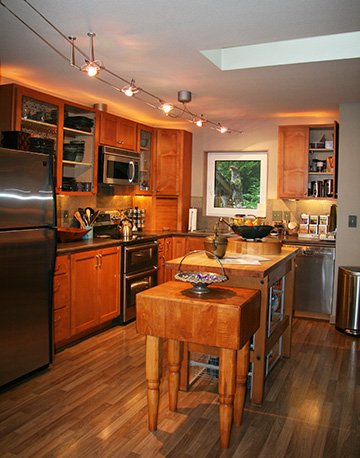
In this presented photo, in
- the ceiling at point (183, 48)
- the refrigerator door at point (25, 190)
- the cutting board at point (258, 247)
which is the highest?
the ceiling at point (183, 48)

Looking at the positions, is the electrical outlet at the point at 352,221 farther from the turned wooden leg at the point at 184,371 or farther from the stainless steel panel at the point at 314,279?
the turned wooden leg at the point at 184,371

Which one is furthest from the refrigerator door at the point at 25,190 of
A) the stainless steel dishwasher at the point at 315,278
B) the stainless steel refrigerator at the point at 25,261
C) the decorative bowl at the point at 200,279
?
the stainless steel dishwasher at the point at 315,278

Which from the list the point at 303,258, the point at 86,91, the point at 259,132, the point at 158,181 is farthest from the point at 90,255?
the point at 259,132

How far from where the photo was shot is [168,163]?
629 centimetres

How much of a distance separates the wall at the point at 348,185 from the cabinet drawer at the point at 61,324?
3.19 m

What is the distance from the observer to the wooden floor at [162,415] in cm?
254

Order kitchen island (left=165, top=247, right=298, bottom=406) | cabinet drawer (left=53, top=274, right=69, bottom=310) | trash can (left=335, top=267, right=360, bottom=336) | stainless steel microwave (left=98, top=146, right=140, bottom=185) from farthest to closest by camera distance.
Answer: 1. stainless steel microwave (left=98, top=146, right=140, bottom=185)
2. trash can (left=335, top=267, right=360, bottom=336)
3. cabinet drawer (left=53, top=274, right=69, bottom=310)
4. kitchen island (left=165, top=247, right=298, bottom=406)

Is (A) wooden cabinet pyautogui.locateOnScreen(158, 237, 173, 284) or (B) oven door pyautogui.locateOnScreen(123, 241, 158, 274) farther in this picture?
(A) wooden cabinet pyautogui.locateOnScreen(158, 237, 173, 284)

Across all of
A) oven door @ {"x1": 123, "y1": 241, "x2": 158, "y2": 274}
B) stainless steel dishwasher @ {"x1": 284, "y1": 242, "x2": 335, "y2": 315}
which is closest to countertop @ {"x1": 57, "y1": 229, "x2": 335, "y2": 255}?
stainless steel dishwasher @ {"x1": 284, "y1": 242, "x2": 335, "y2": 315}

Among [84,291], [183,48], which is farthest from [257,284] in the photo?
[84,291]

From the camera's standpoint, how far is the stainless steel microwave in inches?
199

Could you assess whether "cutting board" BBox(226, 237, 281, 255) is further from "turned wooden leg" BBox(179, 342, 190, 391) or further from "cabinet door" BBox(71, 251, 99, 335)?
"cabinet door" BBox(71, 251, 99, 335)

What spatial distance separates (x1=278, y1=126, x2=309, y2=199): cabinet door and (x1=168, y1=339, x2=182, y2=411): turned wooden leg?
135 inches

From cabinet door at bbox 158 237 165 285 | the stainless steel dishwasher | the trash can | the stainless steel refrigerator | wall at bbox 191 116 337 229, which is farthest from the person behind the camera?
wall at bbox 191 116 337 229
